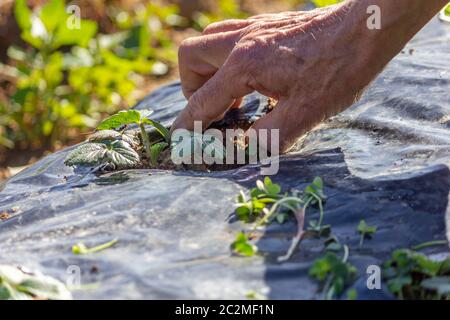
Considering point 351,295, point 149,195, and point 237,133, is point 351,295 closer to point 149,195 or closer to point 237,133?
point 149,195

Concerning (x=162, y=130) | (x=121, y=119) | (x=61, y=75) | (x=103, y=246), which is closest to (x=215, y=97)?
(x=162, y=130)

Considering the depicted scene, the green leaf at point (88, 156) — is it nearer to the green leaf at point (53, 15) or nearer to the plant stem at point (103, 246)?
the plant stem at point (103, 246)

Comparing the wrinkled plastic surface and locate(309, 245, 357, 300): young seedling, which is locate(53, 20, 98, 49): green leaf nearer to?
the wrinkled plastic surface

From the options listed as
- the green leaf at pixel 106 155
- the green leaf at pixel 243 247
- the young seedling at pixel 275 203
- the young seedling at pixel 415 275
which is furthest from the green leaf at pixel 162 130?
the young seedling at pixel 415 275

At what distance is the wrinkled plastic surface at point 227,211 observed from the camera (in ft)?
5.47

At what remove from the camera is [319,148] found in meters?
2.29

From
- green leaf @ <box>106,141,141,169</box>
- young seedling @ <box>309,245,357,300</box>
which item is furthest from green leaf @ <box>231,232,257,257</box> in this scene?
green leaf @ <box>106,141,141,169</box>

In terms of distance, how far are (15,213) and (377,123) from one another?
1119 mm

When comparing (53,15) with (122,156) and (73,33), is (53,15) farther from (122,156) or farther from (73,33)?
(122,156)

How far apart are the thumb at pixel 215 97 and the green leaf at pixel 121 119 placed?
0.61 feet

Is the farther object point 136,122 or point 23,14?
point 23,14

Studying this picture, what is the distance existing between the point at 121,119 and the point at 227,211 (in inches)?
22.2

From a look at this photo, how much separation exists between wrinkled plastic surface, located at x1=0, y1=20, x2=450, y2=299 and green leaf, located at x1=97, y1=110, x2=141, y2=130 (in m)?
0.16

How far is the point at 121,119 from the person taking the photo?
7.66ft
